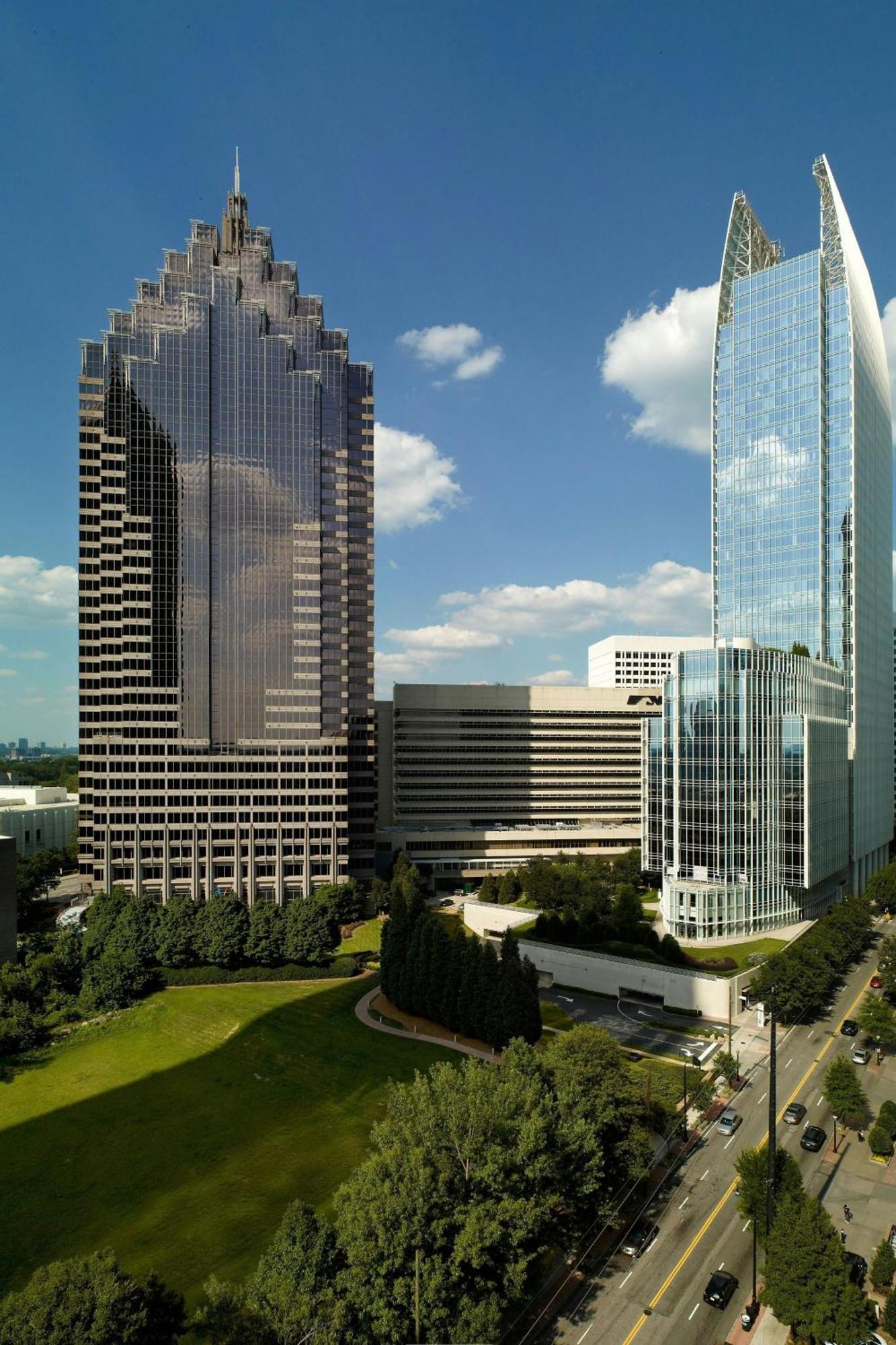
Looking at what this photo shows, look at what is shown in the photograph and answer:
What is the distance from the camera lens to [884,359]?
15762 centimetres

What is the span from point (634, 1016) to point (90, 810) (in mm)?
93869

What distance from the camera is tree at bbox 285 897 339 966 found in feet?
334

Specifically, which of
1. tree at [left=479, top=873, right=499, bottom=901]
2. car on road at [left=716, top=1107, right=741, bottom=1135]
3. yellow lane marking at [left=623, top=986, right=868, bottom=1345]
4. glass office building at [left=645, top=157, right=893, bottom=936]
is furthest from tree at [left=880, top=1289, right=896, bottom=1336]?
glass office building at [left=645, top=157, right=893, bottom=936]

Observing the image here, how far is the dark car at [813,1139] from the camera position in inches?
2138

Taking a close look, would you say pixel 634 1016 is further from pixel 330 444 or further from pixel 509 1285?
pixel 330 444

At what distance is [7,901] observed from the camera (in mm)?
96375

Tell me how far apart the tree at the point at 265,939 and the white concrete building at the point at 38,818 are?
277 feet

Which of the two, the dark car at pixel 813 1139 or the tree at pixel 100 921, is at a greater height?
the tree at pixel 100 921

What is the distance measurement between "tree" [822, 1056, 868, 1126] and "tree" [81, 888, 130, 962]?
276 feet

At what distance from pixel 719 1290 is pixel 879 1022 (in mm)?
37460

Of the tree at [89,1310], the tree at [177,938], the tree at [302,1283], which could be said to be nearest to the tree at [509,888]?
the tree at [177,938]

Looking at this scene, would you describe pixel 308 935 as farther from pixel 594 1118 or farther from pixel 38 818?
pixel 38 818

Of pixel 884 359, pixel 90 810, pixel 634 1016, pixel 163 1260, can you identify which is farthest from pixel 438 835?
pixel 884 359

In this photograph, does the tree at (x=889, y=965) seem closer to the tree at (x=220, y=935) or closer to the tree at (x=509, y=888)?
the tree at (x=509, y=888)
